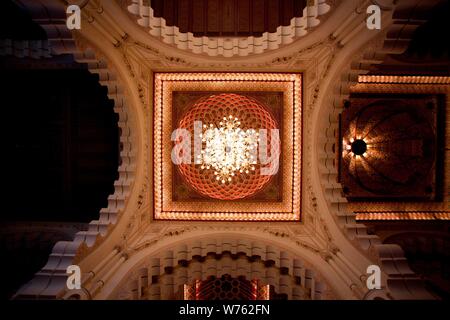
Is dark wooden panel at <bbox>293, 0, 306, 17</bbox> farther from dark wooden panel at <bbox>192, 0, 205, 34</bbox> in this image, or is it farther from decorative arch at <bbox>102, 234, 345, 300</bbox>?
decorative arch at <bbox>102, 234, 345, 300</bbox>

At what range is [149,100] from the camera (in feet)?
14.3

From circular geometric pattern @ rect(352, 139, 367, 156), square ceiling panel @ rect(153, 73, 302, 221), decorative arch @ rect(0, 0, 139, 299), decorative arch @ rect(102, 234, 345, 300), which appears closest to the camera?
decorative arch @ rect(0, 0, 139, 299)

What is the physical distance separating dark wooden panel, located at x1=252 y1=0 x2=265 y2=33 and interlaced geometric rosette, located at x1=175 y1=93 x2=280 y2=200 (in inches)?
49.8

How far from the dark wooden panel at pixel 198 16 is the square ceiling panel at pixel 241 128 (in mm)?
936

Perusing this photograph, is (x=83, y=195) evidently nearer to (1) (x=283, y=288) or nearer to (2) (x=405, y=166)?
(1) (x=283, y=288)

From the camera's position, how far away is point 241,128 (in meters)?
4.30

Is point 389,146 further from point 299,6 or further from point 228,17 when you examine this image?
point 228,17

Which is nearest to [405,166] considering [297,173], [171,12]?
[297,173]

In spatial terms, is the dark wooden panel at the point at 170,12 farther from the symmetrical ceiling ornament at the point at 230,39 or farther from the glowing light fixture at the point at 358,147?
the glowing light fixture at the point at 358,147

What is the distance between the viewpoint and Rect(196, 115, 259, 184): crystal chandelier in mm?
4070

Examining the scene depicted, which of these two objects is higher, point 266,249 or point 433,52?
point 433,52

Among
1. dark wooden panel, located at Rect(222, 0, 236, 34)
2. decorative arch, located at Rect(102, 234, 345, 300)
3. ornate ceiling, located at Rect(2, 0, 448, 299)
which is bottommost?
decorative arch, located at Rect(102, 234, 345, 300)

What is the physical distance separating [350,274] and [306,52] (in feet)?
9.01

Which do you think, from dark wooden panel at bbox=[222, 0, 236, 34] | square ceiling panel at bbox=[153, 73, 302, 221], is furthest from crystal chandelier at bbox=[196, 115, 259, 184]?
dark wooden panel at bbox=[222, 0, 236, 34]
